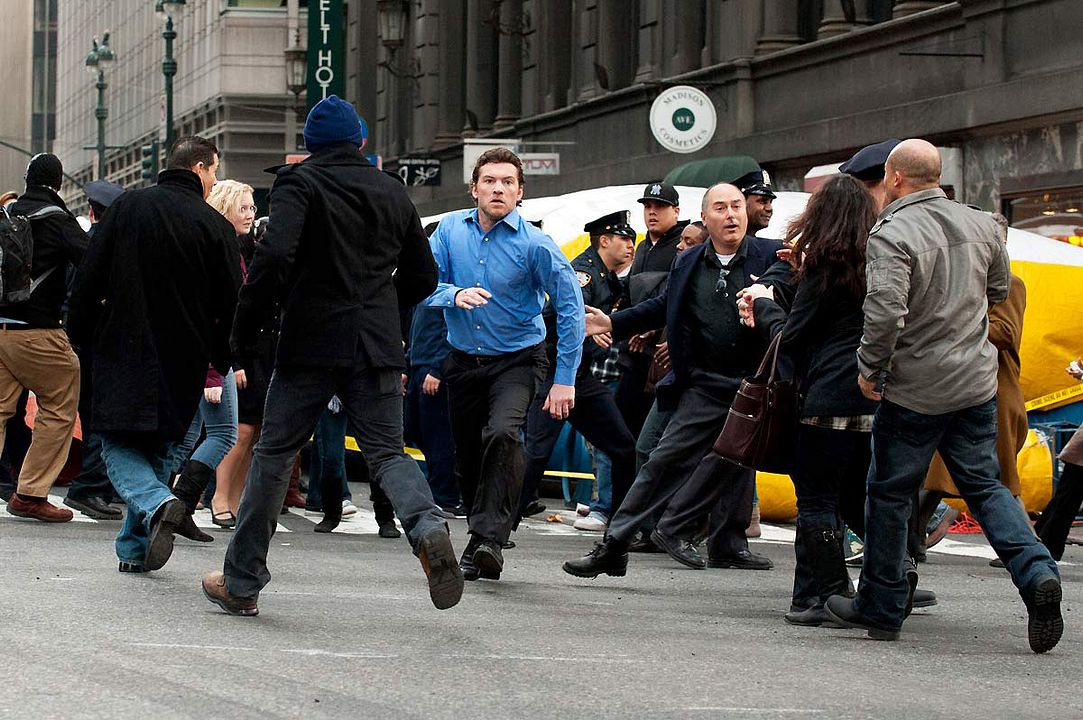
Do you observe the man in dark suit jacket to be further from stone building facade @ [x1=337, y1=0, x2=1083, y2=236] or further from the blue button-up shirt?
stone building facade @ [x1=337, y1=0, x2=1083, y2=236]

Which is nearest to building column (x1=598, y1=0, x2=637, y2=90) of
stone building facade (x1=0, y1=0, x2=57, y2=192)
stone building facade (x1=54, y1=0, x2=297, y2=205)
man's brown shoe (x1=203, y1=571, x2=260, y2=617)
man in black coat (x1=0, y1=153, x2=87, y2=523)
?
man in black coat (x1=0, y1=153, x2=87, y2=523)

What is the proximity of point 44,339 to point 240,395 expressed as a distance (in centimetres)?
116

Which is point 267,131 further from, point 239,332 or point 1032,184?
point 239,332

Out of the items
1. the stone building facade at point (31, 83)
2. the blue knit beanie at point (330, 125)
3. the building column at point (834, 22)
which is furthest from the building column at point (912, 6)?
the stone building facade at point (31, 83)

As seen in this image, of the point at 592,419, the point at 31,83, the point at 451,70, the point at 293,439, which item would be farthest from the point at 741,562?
the point at 31,83

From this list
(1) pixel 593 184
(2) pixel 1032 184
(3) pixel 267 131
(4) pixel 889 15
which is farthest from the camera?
(3) pixel 267 131

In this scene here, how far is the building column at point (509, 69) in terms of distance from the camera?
123ft

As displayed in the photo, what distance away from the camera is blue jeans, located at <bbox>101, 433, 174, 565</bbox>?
364 inches

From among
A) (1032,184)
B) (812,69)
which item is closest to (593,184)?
(812,69)

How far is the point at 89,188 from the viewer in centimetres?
1216

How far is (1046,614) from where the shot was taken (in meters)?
7.86

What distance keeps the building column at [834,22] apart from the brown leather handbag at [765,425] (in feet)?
52.5

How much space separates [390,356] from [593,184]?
22827 millimetres

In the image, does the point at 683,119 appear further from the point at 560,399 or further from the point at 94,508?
the point at 560,399
